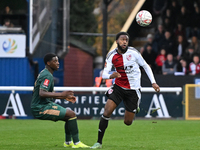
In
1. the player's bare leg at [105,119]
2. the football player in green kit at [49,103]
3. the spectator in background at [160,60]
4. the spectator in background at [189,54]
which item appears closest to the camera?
the football player in green kit at [49,103]

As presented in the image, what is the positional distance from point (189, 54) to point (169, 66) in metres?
1.44

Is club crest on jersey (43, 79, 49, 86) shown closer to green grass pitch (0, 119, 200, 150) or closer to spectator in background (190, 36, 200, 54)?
green grass pitch (0, 119, 200, 150)

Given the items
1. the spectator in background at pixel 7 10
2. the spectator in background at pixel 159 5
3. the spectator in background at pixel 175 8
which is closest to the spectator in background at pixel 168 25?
the spectator in background at pixel 175 8

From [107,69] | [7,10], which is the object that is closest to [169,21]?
[7,10]

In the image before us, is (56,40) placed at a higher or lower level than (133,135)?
higher

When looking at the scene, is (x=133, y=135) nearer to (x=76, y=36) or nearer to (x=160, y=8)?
(x=160, y=8)

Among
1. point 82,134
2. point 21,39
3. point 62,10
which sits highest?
point 62,10

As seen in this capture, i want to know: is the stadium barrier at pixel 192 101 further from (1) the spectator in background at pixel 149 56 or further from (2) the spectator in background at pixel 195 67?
(1) the spectator in background at pixel 149 56

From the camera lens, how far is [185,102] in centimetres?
1584

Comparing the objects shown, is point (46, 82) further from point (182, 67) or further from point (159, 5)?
point (159, 5)

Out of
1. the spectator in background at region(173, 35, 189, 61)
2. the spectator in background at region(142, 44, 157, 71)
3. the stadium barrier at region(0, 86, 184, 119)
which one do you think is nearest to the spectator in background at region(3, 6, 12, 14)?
the stadium barrier at region(0, 86, 184, 119)

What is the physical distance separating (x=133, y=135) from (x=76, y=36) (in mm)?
19001

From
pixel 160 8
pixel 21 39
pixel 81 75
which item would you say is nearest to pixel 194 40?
pixel 160 8

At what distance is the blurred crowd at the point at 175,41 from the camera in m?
17.9
